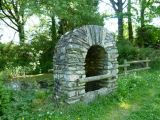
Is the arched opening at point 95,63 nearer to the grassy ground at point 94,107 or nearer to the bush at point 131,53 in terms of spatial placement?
the grassy ground at point 94,107

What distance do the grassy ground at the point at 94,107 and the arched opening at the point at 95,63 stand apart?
89 centimetres

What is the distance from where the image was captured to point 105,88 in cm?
970

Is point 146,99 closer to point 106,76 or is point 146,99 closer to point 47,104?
point 106,76

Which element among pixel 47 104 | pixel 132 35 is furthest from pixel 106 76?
pixel 132 35

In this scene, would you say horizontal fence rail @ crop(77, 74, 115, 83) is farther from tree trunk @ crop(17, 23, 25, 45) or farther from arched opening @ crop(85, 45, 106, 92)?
tree trunk @ crop(17, 23, 25, 45)

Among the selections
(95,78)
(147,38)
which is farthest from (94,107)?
(147,38)

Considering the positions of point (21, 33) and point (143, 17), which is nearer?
point (143, 17)

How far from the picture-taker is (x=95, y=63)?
10273mm

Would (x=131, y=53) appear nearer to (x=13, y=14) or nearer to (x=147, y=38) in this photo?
(x=147, y=38)

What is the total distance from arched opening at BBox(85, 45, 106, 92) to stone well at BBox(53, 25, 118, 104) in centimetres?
5

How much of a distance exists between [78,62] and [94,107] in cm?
142

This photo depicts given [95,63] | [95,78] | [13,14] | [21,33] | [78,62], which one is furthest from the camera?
[13,14]

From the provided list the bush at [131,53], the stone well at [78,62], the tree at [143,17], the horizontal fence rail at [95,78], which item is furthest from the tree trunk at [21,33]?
the horizontal fence rail at [95,78]

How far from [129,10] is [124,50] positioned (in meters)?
4.23
